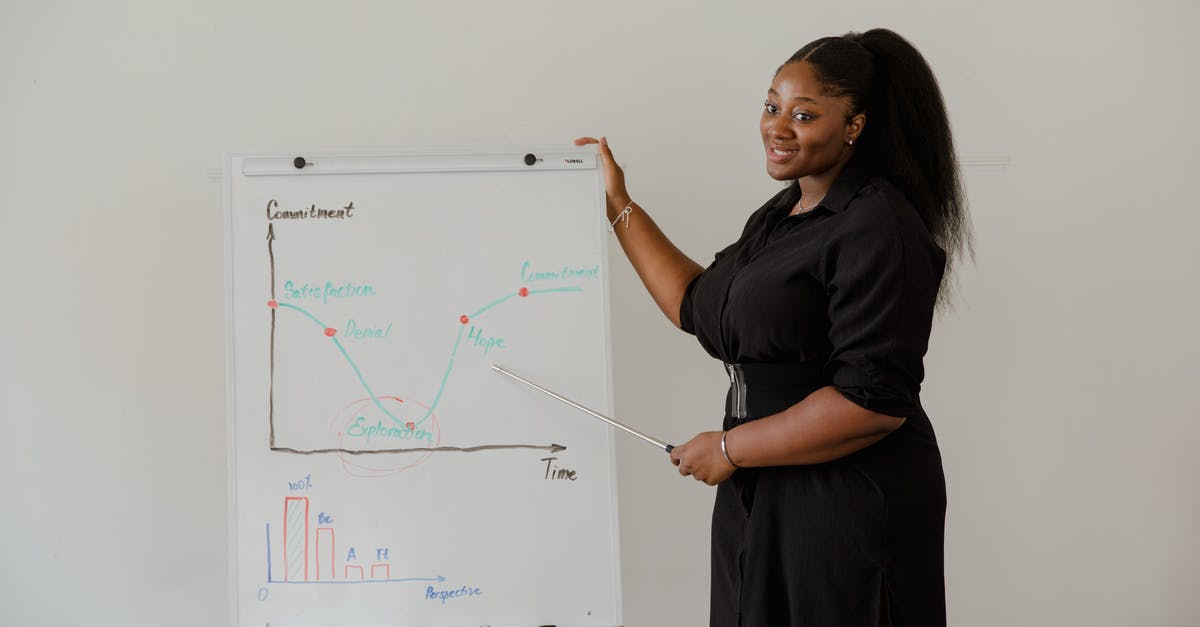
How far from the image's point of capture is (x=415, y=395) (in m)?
1.71

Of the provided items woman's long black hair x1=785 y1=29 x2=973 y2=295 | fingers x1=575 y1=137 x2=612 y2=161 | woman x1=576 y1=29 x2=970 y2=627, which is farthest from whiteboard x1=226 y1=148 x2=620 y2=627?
woman's long black hair x1=785 y1=29 x2=973 y2=295

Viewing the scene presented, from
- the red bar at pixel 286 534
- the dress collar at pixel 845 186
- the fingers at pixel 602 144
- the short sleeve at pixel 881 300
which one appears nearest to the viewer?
the short sleeve at pixel 881 300

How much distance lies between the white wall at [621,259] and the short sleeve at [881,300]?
88 centimetres

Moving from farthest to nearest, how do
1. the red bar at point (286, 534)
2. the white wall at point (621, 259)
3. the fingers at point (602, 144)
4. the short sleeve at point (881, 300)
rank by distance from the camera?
the white wall at point (621, 259) < the fingers at point (602, 144) < the red bar at point (286, 534) < the short sleeve at point (881, 300)

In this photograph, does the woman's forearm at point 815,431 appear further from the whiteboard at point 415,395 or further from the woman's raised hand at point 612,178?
the woman's raised hand at point 612,178

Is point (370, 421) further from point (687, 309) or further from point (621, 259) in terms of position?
point (621, 259)

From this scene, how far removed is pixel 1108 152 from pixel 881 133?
119 centimetres

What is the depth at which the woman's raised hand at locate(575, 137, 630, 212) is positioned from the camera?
1.79 meters

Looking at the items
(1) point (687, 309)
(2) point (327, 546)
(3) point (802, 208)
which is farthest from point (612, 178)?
(2) point (327, 546)

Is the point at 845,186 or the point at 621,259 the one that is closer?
the point at 845,186

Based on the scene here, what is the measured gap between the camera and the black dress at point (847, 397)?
129 centimetres

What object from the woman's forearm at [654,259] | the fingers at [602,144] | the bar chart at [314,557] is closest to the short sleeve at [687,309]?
the woman's forearm at [654,259]

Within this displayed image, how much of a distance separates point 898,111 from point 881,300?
317 mm

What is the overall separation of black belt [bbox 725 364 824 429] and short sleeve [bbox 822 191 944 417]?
0.27 feet
